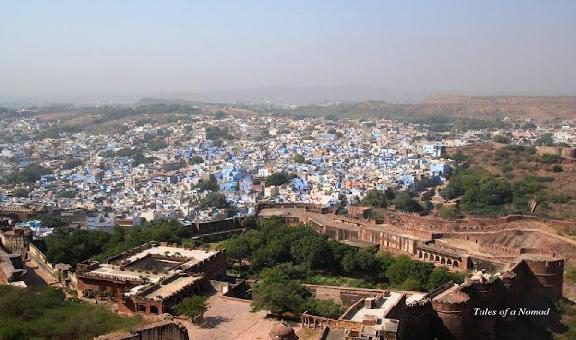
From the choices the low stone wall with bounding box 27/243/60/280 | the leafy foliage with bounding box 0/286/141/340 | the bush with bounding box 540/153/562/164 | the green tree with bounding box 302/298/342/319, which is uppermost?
the leafy foliage with bounding box 0/286/141/340

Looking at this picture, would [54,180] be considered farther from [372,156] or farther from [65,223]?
[372,156]

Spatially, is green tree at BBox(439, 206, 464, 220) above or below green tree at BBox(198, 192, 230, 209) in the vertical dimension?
above

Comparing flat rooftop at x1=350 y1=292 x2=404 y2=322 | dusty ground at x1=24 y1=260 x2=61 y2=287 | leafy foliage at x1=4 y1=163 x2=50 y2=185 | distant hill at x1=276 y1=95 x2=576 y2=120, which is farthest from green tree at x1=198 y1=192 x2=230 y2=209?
distant hill at x1=276 y1=95 x2=576 y2=120

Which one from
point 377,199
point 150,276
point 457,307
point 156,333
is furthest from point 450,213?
point 156,333

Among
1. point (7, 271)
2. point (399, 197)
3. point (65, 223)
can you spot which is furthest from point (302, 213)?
point (7, 271)

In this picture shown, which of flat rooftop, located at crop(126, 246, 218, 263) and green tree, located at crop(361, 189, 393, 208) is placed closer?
flat rooftop, located at crop(126, 246, 218, 263)

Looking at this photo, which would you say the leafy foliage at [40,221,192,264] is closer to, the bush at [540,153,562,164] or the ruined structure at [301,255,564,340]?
the ruined structure at [301,255,564,340]

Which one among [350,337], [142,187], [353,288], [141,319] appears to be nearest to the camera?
[350,337]

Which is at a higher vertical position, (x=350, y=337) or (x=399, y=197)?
(x=350, y=337)

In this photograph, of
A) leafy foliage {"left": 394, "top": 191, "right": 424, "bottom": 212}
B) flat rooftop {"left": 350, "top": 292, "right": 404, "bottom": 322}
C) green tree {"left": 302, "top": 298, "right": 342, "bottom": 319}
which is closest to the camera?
flat rooftop {"left": 350, "top": 292, "right": 404, "bottom": 322}
